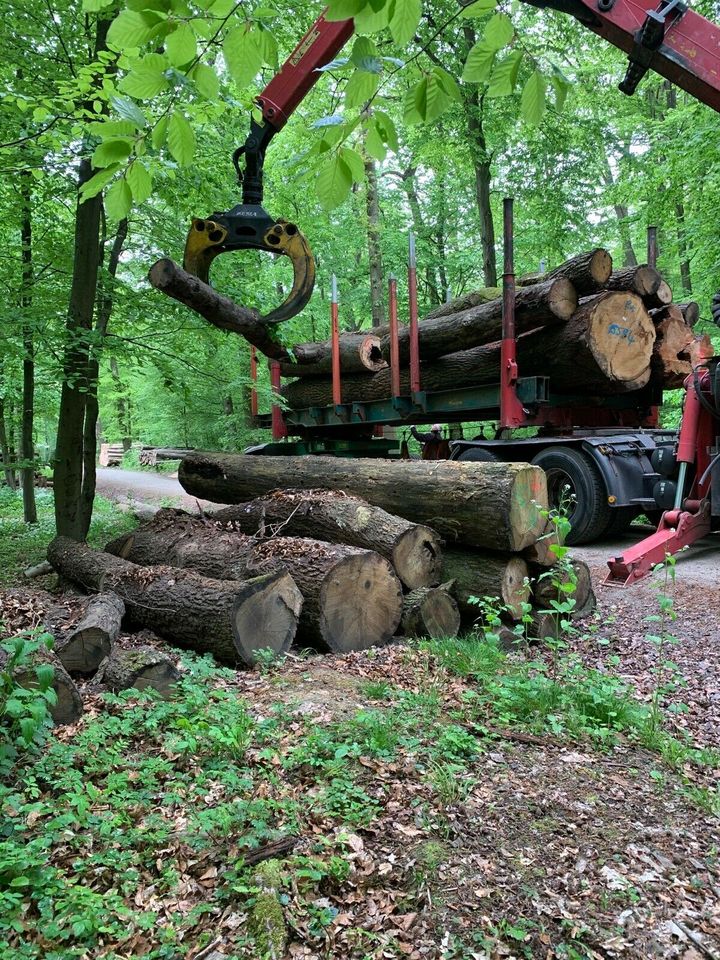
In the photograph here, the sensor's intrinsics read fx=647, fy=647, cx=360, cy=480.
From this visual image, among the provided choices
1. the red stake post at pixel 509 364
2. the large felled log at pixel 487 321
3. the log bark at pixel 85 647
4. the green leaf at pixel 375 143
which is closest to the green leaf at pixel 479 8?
the green leaf at pixel 375 143

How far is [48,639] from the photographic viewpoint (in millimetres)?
2982

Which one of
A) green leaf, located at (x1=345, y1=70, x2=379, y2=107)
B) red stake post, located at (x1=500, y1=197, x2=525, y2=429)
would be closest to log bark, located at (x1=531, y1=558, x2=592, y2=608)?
red stake post, located at (x1=500, y1=197, x2=525, y2=429)

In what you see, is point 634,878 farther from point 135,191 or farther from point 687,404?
point 687,404

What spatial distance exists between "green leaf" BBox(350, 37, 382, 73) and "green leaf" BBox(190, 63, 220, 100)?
45 centimetres

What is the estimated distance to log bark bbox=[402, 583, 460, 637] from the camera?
493cm

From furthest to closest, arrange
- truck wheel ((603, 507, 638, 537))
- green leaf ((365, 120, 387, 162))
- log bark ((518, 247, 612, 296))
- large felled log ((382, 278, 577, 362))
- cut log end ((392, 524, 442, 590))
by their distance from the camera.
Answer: truck wheel ((603, 507, 638, 537))
large felled log ((382, 278, 577, 362))
log bark ((518, 247, 612, 296))
cut log end ((392, 524, 442, 590))
green leaf ((365, 120, 387, 162))

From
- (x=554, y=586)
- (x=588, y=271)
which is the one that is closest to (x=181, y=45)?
(x=554, y=586)

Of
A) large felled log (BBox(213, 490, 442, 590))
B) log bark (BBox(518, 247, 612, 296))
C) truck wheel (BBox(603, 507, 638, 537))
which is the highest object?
log bark (BBox(518, 247, 612, 296))

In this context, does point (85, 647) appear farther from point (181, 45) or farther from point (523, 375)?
point (523, 375)

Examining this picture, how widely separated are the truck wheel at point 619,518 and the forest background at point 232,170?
4.33 m

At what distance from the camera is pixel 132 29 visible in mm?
1578

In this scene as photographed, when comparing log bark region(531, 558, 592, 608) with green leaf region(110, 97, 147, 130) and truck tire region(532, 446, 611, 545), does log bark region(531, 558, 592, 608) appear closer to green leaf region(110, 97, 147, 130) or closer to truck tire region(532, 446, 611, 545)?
truck tire region(532, 446, 611, 545)

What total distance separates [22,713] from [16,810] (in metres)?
0.42

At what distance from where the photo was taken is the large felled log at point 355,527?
5051mm
